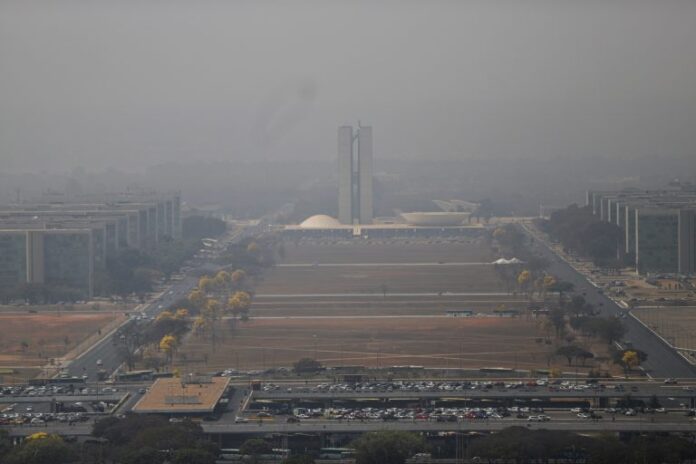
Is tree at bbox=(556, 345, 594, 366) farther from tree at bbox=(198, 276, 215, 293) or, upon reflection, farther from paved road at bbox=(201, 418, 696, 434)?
tree at bbox=(198, 276, 215, 293)

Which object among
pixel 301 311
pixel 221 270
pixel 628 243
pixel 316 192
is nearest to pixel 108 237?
pixel 221 270

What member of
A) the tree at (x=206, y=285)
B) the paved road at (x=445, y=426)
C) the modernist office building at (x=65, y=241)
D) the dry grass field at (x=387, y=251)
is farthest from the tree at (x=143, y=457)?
the dry grass field at (x=387, y=251)

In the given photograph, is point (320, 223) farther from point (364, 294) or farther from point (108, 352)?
point (108, 352)

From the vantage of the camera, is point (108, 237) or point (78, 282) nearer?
point (78, 282)

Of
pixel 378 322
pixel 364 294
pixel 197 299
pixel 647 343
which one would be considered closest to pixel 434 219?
pixel 364 294

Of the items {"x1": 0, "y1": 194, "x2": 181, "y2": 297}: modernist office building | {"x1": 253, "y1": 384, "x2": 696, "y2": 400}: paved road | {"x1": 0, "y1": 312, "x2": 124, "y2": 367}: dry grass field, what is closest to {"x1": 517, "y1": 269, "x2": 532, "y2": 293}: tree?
{"x1": 0, "y1": 312, "x2": 124, "y2": 367}: dry grass field

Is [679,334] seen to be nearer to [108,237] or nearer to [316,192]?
[108,237]

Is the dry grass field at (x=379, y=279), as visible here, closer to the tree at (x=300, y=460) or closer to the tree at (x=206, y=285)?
the tree at (x=206, y=285)
